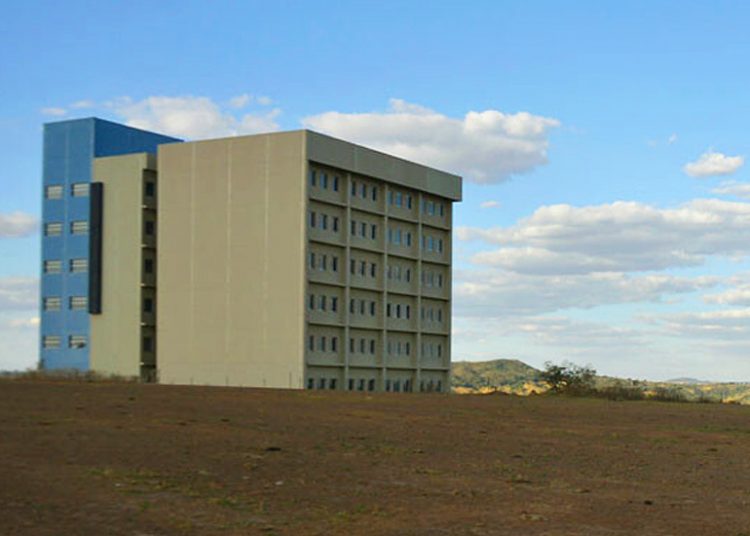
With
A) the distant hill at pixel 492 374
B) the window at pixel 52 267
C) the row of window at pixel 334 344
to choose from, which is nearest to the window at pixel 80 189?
the window at pixel 52 267

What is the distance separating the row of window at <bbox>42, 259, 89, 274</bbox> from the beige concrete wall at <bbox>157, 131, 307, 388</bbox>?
813cm

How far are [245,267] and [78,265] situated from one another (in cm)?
1564

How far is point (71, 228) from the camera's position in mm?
87500

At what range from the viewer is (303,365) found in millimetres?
76250

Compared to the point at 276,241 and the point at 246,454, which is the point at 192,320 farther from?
the point at 246,454

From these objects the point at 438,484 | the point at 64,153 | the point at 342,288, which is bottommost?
the point at 438,484

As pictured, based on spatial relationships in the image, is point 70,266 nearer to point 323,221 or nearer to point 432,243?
point 323,221

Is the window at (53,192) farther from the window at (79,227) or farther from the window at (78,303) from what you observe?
the window at (78,303)

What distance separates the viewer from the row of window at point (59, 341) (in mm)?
86125

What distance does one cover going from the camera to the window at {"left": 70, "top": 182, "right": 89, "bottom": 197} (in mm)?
86812

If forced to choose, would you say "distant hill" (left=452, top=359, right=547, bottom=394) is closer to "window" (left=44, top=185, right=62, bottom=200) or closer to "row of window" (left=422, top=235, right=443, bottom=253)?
"row of window" (left=422, top=235, right=443, bottom=253)

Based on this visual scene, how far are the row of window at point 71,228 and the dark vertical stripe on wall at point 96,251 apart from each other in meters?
1.31

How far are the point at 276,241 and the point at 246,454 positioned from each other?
57.1m

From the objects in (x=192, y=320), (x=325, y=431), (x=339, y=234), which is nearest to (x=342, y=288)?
(x=339, y=234)
